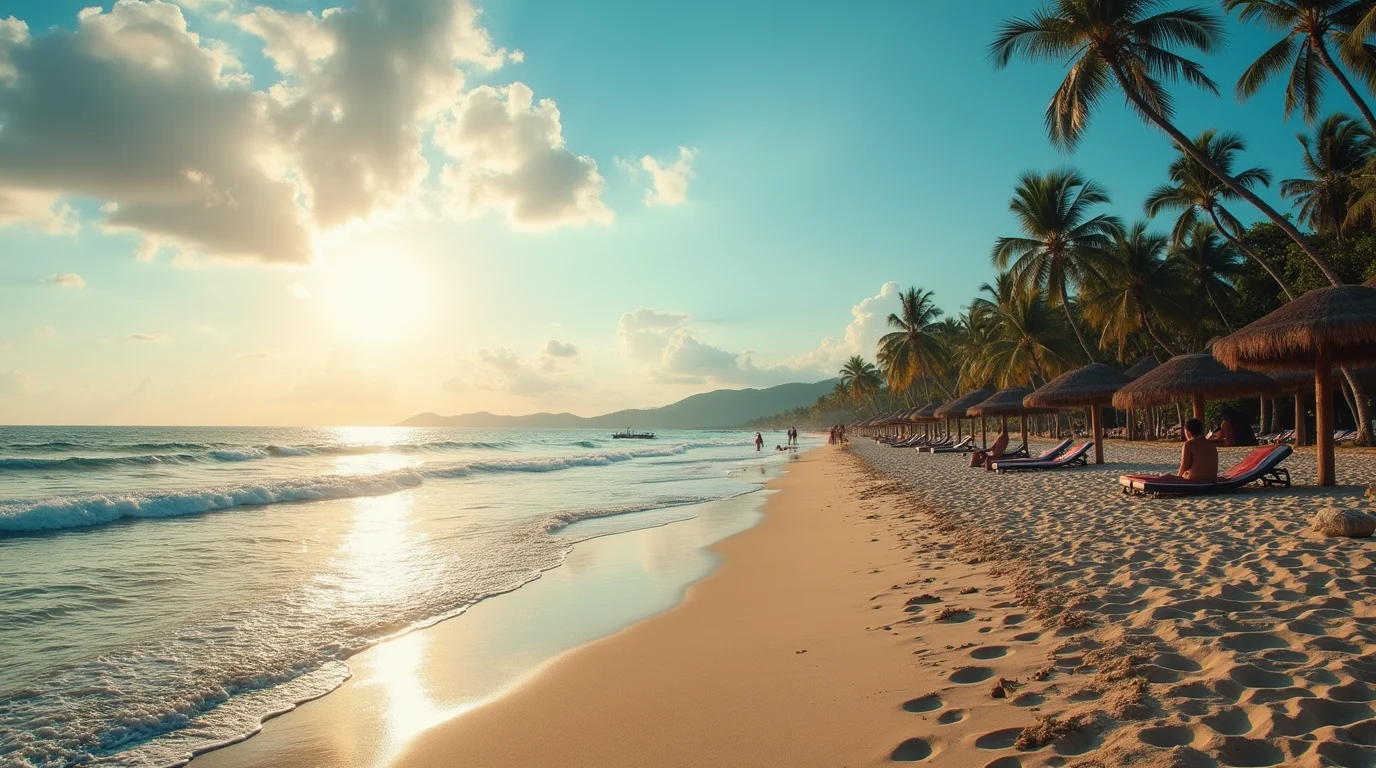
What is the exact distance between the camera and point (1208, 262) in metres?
29.4

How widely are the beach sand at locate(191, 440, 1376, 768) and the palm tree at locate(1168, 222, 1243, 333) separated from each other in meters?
27.3

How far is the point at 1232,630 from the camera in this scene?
368cm

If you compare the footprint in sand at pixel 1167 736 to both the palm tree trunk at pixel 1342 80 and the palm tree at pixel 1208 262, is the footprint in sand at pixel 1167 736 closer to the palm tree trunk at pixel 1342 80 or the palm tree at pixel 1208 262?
the palm tree trunk at pixel 1342 80

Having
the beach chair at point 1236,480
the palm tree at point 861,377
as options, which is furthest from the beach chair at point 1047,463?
the palm tree at point 861,377

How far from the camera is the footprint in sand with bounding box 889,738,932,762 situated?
112 inches

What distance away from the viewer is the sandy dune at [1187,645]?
2604 millimetres

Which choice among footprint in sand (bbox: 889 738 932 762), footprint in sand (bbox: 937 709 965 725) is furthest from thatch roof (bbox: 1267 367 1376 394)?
footprint in sand (bbox: 889 738 932 762)

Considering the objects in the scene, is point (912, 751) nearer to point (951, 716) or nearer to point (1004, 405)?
point (951, 716)

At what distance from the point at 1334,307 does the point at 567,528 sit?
10972 millimetres

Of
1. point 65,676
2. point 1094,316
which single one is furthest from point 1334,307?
point 1094,316

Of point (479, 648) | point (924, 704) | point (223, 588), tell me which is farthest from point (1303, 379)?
point (223, 588)

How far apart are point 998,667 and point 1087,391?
48.4ft

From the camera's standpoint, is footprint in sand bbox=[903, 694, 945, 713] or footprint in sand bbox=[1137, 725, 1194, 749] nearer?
footprint in sand bbox=[1137, 725, 1194, 749]

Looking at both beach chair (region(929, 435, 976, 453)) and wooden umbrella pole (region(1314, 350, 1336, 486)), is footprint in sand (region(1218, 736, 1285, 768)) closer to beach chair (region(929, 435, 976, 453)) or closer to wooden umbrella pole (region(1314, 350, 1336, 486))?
wooden umbrella pole (region(1314, 350, 1336, 486))
